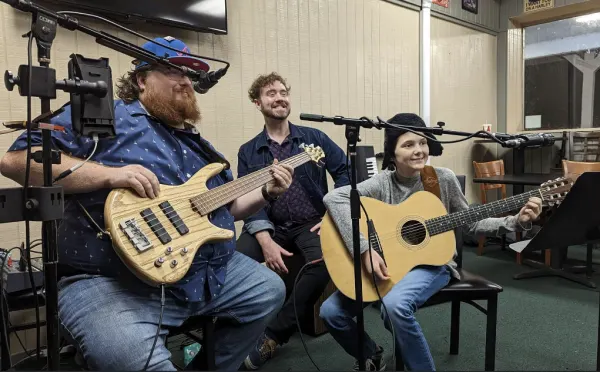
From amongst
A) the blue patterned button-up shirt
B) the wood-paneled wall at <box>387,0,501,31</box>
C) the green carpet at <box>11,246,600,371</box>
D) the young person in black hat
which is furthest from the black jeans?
the wood-paneled wall at <box>387,0,501,31</box>

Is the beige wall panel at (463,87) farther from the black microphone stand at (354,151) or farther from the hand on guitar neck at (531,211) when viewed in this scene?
the black microphone stand at (354,151)

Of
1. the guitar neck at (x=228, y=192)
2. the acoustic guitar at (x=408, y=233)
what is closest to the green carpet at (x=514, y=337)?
the acoustic guitar at (x=408, y=233)

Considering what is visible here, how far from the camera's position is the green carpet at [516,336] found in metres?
2.06

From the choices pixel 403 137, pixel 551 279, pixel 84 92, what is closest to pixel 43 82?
pixel 84 92

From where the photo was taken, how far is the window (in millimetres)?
4988

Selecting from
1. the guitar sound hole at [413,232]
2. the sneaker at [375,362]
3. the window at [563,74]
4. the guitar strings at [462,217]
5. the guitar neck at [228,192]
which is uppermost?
the window at [563,74]

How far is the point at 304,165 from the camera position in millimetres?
2461

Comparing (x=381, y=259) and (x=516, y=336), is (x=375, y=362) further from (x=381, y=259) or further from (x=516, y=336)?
(x=516, y=336)

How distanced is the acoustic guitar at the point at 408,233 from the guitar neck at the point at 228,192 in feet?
1.20

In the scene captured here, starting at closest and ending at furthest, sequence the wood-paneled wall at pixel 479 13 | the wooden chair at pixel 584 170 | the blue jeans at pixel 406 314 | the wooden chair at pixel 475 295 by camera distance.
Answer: the blue jeans at pixel 406 314 → the wooden chair at pixel 475 295 → the wooden chair at pixel 584 170 → the wood-paneled wall at pixel 479 13

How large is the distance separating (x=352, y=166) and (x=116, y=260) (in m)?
0.81

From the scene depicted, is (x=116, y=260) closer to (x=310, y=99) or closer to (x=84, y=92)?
(x=84, y=92)

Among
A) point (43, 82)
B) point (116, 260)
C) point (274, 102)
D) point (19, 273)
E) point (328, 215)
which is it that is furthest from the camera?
point (274, 102)

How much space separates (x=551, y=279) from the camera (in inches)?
130
